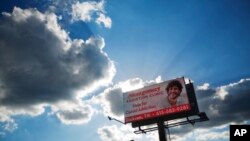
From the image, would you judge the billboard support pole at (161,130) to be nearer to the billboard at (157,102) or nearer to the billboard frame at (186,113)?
the billboard frame at (186,113)

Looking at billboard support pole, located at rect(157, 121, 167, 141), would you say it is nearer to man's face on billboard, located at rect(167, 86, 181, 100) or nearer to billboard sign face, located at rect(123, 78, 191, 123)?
billboard sign face, located at rect(123, 78, 191, 123)

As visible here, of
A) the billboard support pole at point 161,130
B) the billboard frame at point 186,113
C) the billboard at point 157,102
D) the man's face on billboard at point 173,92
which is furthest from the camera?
A: the billboard support pole at point 161,130

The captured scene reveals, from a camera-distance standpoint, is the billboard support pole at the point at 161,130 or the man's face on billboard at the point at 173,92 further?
the billboard support pole at the point at 161,130

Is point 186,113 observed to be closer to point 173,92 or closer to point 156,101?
point 173,92

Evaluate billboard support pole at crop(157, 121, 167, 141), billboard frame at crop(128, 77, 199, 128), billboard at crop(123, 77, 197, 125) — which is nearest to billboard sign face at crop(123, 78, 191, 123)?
billboard at crop(123, 77, 197, 125)

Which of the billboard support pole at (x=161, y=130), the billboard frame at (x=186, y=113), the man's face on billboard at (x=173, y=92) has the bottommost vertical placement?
the billboard support pole at (x=161, y=130)

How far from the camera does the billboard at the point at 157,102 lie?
85.8 feet

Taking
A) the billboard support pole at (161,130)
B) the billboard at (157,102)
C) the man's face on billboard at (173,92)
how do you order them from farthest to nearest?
the billboard support pole at (161,130), the man's face on billboard at (173,92), the billboard at (157,102)

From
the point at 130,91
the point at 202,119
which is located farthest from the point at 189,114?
the point at 130,91

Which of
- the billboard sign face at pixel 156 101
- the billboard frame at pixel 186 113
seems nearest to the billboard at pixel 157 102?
the billboard sign face at pixel 156 101

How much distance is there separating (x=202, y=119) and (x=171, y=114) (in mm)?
3150

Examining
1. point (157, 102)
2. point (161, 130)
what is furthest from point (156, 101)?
point (161, 130)

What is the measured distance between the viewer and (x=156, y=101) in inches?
1085

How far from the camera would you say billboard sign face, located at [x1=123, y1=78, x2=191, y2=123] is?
86.1 feet
